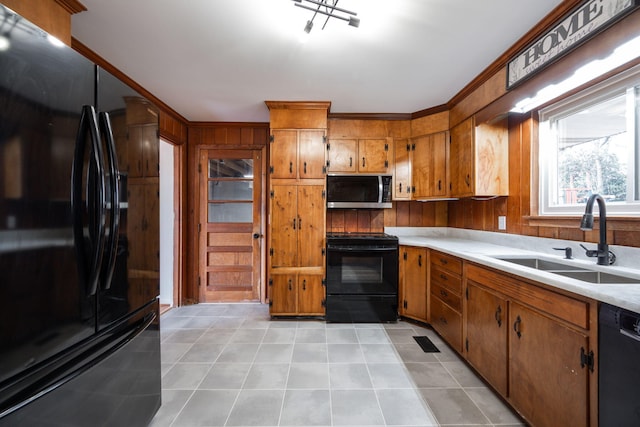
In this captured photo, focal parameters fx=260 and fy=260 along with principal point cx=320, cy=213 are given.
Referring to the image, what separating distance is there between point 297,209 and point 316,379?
1.62 metres

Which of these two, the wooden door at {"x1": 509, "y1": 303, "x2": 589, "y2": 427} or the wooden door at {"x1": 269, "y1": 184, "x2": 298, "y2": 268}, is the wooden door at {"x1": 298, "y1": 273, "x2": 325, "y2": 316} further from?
the wooden door at {"x1": 509, "y1": 303, "x2": 589, "y2": 427}

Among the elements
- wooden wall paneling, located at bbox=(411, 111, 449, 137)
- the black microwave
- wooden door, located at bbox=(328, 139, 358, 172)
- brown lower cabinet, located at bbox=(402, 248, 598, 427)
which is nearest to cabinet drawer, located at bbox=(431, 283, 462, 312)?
brown lower cabinet, located at bbox=(402, 248, 598, 427)

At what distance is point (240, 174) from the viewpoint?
3525mm

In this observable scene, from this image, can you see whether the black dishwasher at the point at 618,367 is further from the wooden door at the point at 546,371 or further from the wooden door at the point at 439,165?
the wooden door at the point at 439,165

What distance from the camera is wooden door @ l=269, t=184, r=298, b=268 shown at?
288cm

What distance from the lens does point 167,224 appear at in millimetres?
3385

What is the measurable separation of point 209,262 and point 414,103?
3.23m

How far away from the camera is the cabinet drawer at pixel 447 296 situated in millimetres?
2135

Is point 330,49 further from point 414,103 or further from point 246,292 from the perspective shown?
point 246,292

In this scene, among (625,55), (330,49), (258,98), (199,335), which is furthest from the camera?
(258,98)

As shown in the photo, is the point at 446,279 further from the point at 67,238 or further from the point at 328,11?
the point at 67,238

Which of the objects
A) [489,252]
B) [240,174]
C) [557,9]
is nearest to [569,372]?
[489,252]

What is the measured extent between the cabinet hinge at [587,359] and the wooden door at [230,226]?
3077mm

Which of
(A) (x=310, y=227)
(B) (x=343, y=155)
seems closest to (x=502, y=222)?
(B) (x=343, y=155)
